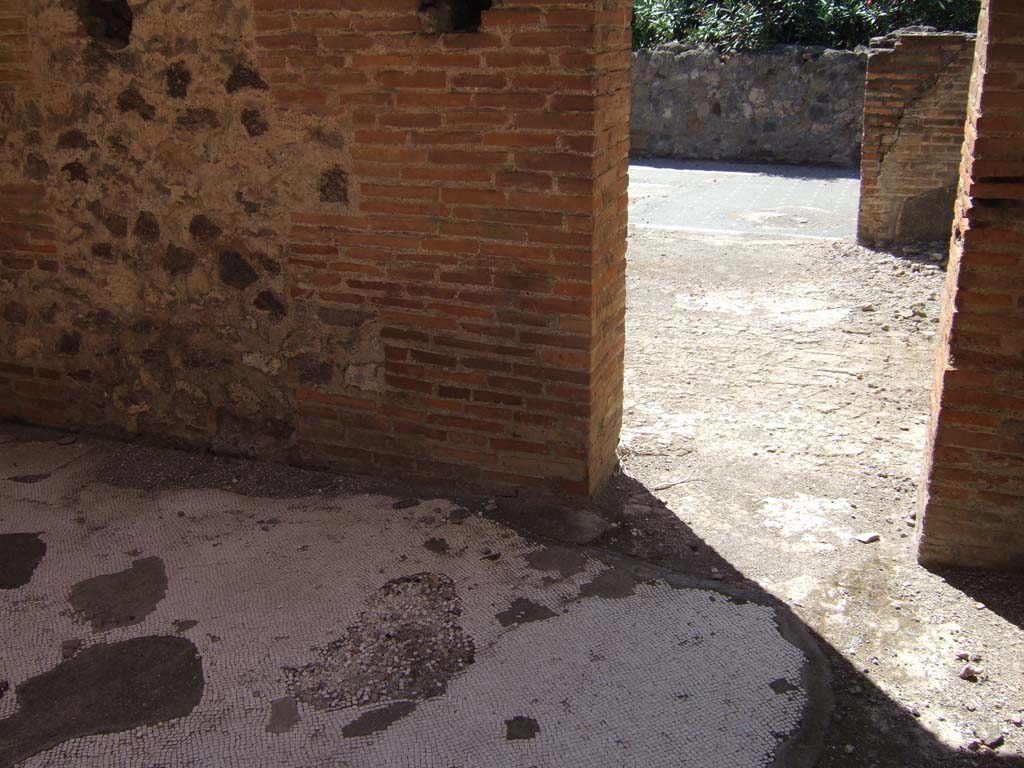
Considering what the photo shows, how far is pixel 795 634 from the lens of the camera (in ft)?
9.96

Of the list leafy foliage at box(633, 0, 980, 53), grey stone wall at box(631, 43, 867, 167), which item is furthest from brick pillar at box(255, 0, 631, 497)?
leafy foliage at box(633, 0, 980, 53)

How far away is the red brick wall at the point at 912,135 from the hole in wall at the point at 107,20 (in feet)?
21.6

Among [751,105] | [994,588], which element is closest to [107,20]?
[994,588]

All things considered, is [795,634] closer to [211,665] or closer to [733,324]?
[211,665]

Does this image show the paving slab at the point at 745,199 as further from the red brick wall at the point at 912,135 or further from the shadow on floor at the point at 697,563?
the shadow on floor at the point at 697,563

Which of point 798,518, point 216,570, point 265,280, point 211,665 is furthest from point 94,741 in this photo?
point 798,518

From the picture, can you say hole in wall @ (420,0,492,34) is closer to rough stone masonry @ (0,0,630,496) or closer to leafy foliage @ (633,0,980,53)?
rough stone masonry @ (0,0,630,496)

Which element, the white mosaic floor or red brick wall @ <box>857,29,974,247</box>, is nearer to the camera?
the white mosaic floor

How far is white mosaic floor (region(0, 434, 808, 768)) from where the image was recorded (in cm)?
251

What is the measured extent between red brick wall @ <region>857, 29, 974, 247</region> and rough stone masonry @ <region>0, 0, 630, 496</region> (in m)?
5.44

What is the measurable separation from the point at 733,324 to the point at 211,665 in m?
4.54

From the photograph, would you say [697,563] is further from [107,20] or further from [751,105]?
[751,105]

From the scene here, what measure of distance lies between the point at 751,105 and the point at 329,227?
37.5ft

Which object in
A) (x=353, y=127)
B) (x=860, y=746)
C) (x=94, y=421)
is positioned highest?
(x=353, y=127)
